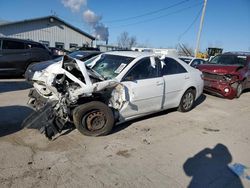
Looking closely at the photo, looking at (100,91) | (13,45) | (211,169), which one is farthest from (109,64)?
(13,45)

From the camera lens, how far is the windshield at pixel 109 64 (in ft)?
16.7

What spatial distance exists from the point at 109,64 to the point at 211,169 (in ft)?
10.0

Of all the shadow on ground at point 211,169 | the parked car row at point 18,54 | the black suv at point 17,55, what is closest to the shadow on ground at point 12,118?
the shadow on ground at point 211,169

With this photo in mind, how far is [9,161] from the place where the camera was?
348cm

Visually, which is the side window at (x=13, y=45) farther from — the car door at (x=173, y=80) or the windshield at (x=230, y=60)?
the windshield at (x=230, y=60)

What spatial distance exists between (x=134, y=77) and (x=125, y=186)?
2.53 m

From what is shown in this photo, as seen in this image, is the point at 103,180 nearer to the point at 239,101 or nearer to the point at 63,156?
the point at 63,156

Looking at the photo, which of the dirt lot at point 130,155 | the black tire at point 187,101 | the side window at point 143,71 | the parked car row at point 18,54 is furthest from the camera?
the parked car row at point 18,54

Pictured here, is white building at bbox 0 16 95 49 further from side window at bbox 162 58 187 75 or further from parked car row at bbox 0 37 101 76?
side window at bbox 162 58 187 75

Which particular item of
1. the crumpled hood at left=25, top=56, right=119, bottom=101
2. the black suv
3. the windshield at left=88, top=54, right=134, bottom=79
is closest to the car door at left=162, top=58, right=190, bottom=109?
the windshield at left=88, top=54, right=134, bottom=79

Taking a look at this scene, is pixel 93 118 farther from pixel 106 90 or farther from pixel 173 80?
pixel 173 80

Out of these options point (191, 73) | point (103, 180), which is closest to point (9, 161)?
point (103, 180)

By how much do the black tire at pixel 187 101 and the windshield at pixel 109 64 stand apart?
2122mm

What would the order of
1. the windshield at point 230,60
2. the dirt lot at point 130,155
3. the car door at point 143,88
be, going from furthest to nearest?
the windshield at point 230,60 < the car door at point 143,88 < the dirt lot at point 130,155
